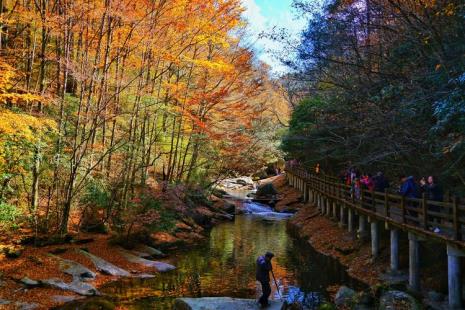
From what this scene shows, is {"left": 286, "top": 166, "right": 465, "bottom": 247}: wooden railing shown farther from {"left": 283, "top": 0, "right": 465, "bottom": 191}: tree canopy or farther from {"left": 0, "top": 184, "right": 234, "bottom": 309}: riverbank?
{"left": 0, "top": 184, "right": 234, "bottom": 309}: riverbank

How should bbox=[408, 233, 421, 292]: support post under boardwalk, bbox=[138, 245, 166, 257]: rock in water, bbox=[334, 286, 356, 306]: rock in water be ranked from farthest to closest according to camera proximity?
bbox=[138, 245, 166, 257]: rock in water
bbox=[408, 233, 421, 292]: support post under boardwalk
bbox=[334, 286, 356, 306]: rock in water

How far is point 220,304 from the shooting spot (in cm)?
1029

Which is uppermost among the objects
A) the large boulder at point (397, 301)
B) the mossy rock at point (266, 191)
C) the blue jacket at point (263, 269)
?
the mossy rock at point (266, 191)

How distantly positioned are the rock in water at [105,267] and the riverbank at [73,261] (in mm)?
53

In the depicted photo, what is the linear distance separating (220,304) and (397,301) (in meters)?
4.29

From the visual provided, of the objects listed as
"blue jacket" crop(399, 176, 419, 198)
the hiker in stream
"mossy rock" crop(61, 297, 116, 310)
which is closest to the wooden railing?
"blue jacket" crop(399, 176, 419, 198)

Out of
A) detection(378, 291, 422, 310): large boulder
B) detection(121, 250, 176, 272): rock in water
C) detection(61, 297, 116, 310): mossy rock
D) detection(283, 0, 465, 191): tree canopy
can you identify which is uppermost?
detection(283, 0, 465, 191): tree canopy

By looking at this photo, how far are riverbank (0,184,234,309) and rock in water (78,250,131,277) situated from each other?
5cm

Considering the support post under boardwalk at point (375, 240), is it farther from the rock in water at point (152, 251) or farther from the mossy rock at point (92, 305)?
the mossy rock at point (92, 305)

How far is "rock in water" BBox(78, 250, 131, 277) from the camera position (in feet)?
46.2

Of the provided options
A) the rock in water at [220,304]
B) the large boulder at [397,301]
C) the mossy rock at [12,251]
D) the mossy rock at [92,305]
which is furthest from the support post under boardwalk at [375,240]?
the mossy rock at [12,251]

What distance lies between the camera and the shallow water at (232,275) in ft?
41.0

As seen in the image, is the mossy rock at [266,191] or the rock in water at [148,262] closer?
the rock in water at [148,262]

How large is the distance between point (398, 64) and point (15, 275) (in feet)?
45.5
